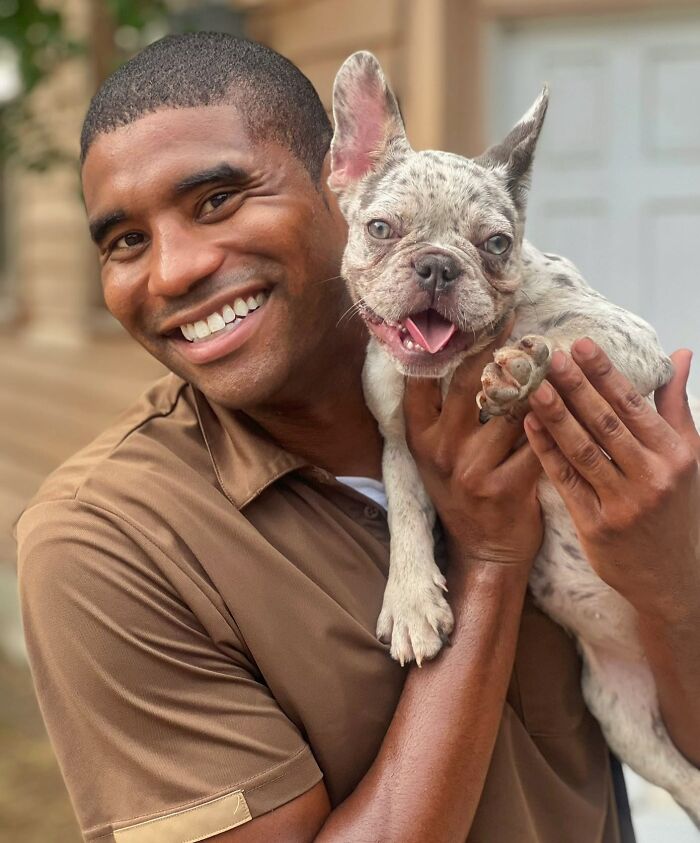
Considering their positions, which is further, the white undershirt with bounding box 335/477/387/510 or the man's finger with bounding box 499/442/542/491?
the white undershirt with bounding box 335/477/387/510

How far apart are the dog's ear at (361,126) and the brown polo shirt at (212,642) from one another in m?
0.59

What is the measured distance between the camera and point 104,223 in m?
2.07

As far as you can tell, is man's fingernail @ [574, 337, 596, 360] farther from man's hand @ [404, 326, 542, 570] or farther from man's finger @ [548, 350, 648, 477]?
man's hand @ [404, 326, 542, 570]

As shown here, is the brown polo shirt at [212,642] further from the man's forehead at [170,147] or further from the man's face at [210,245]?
the man's forehead at [170,147]

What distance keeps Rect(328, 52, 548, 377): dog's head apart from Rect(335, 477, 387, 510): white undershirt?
365 mm

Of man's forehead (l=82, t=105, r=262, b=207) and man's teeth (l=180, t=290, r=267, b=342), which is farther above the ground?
man's forehead (l=82, t=105, r=262, b=207)

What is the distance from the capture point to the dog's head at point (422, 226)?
2.07m

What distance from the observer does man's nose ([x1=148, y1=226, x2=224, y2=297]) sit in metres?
2.00

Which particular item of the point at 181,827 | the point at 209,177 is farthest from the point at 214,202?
the point at 181,827

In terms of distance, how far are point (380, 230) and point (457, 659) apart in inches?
33.6

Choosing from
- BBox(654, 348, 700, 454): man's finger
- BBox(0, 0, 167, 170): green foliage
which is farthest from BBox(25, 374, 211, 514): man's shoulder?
BBox(0, 0, 167, 170): green foliage

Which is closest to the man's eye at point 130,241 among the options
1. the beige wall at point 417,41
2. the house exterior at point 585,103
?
the beige wall at point 417,41

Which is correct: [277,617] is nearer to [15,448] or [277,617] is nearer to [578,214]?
[578,214]

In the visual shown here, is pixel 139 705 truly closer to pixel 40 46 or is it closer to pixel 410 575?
pixel 410 575
